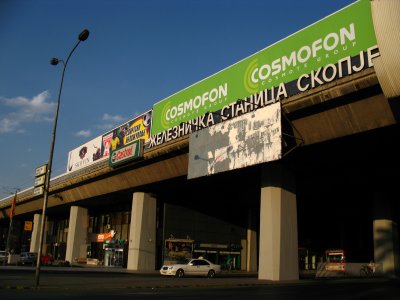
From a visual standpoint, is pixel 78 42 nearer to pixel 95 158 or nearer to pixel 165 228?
pixel 165 228

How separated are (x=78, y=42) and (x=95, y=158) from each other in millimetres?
34991

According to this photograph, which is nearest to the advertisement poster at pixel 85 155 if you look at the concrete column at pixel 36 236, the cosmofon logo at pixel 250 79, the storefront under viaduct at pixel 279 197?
the storefront under viaduct at pixel 279 197

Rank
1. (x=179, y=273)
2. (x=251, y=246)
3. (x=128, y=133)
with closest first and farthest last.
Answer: (x=179, y=273) → (x=128, y=133) → (x=251, y=246)

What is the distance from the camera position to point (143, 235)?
43.0m

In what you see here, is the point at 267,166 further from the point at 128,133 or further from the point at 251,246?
the point at 251,246

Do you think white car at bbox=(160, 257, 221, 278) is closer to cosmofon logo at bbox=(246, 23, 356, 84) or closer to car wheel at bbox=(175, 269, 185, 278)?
car wheel at bbox=(175, 269, 185, 278)

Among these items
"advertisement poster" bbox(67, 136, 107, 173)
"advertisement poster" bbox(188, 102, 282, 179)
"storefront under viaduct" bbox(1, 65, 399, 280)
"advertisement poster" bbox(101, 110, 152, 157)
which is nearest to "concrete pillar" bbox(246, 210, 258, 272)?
"storefront under viaduct" bbox(1, 65, 399, 280)

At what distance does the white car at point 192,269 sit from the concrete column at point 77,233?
84.4 ft

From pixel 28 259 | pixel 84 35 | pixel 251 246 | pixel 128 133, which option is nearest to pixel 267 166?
pixel 84 35

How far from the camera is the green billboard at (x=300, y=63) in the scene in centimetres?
2389

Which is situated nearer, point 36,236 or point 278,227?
point 278,227

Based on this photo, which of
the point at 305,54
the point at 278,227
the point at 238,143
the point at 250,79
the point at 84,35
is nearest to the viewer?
the point at 84,35

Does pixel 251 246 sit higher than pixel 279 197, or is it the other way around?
pixel 279 197

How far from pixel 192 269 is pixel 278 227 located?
10081mm
